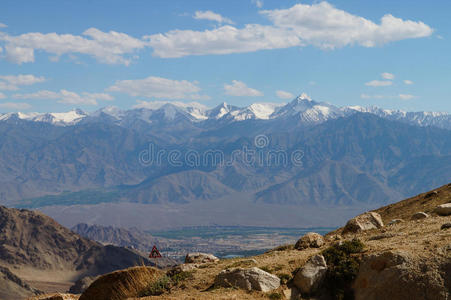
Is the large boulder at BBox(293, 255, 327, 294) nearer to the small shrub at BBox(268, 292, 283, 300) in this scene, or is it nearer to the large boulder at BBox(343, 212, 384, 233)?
the small shrub at BBox(268, 292, 283, 300)

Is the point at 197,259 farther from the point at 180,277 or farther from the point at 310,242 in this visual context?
the point at 310,242

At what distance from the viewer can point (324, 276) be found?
19859mm

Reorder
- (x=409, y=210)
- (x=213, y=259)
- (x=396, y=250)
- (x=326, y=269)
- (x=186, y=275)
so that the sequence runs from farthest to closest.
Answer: (x=409, y=210)
(x=213, y=259)
(x=186, y=275)
(x=326, y=269)
(x=396, y=250)

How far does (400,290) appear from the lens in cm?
1723

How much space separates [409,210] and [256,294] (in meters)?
21.2

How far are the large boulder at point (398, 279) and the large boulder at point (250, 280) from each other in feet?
10.2

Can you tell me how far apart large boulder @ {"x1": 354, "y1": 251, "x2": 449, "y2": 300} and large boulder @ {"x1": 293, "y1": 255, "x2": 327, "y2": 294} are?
1.39 metres

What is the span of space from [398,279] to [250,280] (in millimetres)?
5270

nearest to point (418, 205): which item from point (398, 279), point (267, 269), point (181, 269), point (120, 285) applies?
point (267, 269)

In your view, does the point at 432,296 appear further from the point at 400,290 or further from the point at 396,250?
the point at 396,250

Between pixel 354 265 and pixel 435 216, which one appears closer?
pixel 354 265

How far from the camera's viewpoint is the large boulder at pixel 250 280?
1914 cm

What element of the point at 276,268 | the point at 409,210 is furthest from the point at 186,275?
the point at 409,210

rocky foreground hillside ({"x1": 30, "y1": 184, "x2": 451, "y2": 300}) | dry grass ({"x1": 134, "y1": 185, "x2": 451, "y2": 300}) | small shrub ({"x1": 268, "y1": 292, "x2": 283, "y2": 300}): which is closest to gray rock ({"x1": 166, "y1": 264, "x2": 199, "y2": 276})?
rocky foreground hillside ({"x1": 30, "y1": 184, "x2": 451, "y2": 300})
